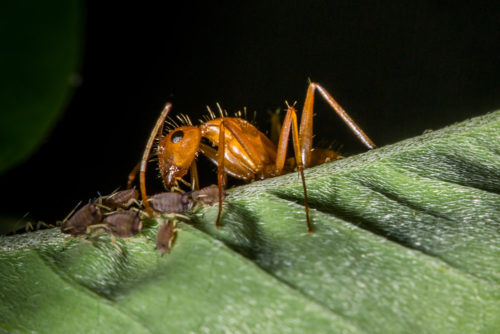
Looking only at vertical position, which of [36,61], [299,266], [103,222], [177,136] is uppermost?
[36,61]

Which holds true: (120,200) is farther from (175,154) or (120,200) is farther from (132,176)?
(175,154)

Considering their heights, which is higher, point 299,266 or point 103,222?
point 103,222

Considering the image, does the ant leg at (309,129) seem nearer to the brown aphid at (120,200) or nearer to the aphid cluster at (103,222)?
the brown aphid at (120,200)

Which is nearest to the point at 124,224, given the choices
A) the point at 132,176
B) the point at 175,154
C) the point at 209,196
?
the point at 209,196

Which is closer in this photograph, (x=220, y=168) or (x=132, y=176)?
(x=220, y=168)

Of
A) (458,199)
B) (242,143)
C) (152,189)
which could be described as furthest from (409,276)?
(152,189)

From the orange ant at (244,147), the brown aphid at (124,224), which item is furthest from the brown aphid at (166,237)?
the orange ant at (244,147)

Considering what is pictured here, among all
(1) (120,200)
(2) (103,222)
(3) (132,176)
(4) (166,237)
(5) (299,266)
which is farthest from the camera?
(3) (132,176)
